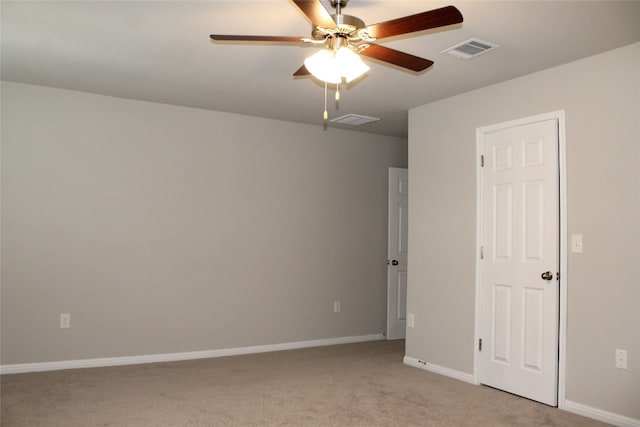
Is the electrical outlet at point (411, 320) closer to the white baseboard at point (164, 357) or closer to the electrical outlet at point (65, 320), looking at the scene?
the white baseboard at point (164, 357)

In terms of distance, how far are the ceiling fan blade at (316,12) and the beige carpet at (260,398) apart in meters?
2.38

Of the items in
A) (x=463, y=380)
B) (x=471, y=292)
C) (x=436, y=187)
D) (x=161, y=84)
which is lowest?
(x=463, y=380)

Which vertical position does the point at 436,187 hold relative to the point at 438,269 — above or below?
above

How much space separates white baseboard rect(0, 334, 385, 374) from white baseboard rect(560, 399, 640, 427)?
2.80 m

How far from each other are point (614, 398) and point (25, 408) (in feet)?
12.7

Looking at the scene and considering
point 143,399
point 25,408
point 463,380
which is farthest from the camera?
point 463,380

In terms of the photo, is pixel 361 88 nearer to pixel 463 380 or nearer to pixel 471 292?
pixel 471 292

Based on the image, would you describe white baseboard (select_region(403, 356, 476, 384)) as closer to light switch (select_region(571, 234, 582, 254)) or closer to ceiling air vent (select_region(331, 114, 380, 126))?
light switch (select_region(571, 234, 582, 254))

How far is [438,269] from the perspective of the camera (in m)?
4.76

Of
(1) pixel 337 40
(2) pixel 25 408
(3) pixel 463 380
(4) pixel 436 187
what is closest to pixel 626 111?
(4) pixel 436 187

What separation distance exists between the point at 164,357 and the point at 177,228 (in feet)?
4.05

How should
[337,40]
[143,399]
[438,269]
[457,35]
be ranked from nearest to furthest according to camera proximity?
1. [337,40]
2. [457,35]
3. [143,399]
4. [438,269]

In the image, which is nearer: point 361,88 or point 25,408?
point 25,408

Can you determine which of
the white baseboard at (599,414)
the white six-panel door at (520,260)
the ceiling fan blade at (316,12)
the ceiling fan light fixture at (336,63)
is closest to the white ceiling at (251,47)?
the ceiling fan blade at (316,12)
